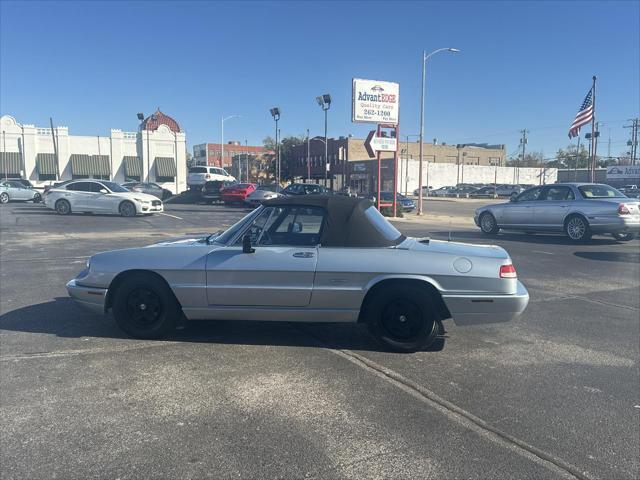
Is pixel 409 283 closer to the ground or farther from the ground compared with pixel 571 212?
closer to the ground

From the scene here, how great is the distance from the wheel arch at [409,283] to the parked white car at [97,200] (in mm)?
18117

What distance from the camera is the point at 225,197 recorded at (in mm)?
32000

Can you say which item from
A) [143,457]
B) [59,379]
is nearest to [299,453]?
[143,457]

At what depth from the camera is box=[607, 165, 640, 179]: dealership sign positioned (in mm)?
63531

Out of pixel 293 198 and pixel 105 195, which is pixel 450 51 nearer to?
pixel 105 195

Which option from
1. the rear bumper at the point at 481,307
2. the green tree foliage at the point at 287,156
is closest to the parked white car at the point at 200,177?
the rear bumper at the point at 481,307

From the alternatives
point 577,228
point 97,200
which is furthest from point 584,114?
point 97,200

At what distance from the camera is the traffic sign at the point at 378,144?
1041 inches

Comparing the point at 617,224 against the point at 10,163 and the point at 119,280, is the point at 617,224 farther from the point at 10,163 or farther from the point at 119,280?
the point at 10,163

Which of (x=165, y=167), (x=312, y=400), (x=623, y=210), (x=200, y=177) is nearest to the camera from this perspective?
(x=312, y=400)

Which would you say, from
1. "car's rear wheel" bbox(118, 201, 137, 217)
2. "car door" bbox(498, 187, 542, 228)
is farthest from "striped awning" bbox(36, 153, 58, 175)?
"car door" bbox(498, 187, 542, 228)

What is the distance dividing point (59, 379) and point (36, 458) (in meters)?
1.27

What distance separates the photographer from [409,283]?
16.3 ft

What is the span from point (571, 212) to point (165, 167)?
45038 mm
